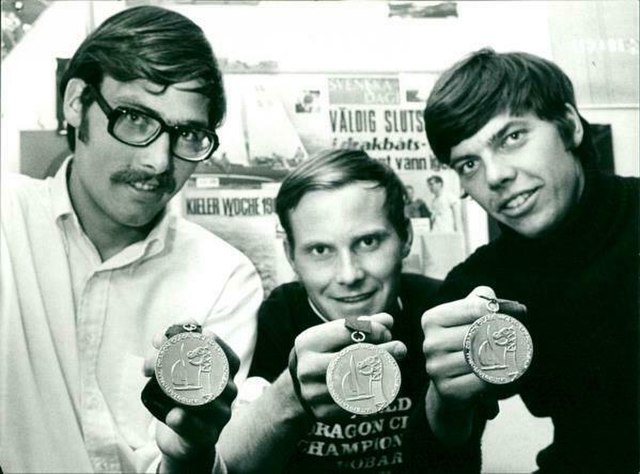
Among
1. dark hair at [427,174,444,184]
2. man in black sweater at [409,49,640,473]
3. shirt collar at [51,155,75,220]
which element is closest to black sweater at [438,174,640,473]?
man in black sweater at [409,49,640,473]

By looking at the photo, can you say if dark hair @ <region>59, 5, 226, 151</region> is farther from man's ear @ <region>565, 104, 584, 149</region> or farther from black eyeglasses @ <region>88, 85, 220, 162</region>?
man's ear @ <region>565, 104, 584, 149</region>

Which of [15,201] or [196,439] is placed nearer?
[196,439]

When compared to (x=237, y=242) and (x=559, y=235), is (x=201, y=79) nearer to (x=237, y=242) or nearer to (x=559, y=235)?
(x=237, y=242)

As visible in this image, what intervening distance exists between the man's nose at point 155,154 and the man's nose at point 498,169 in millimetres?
390

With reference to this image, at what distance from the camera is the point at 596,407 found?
919mm

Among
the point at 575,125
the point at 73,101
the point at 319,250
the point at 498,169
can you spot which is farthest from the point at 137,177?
the point at 575,125

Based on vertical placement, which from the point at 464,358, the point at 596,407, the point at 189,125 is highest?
the point at 189,125

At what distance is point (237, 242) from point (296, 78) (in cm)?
23

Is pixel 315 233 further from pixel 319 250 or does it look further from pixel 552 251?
pixel 552 251

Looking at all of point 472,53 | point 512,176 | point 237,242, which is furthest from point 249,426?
point 472,53

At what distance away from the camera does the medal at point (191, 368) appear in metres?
0.78

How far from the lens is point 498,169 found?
916 mm

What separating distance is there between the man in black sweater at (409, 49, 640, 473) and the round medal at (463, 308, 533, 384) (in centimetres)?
11

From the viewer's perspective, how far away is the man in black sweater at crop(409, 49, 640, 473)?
3.00 feet
